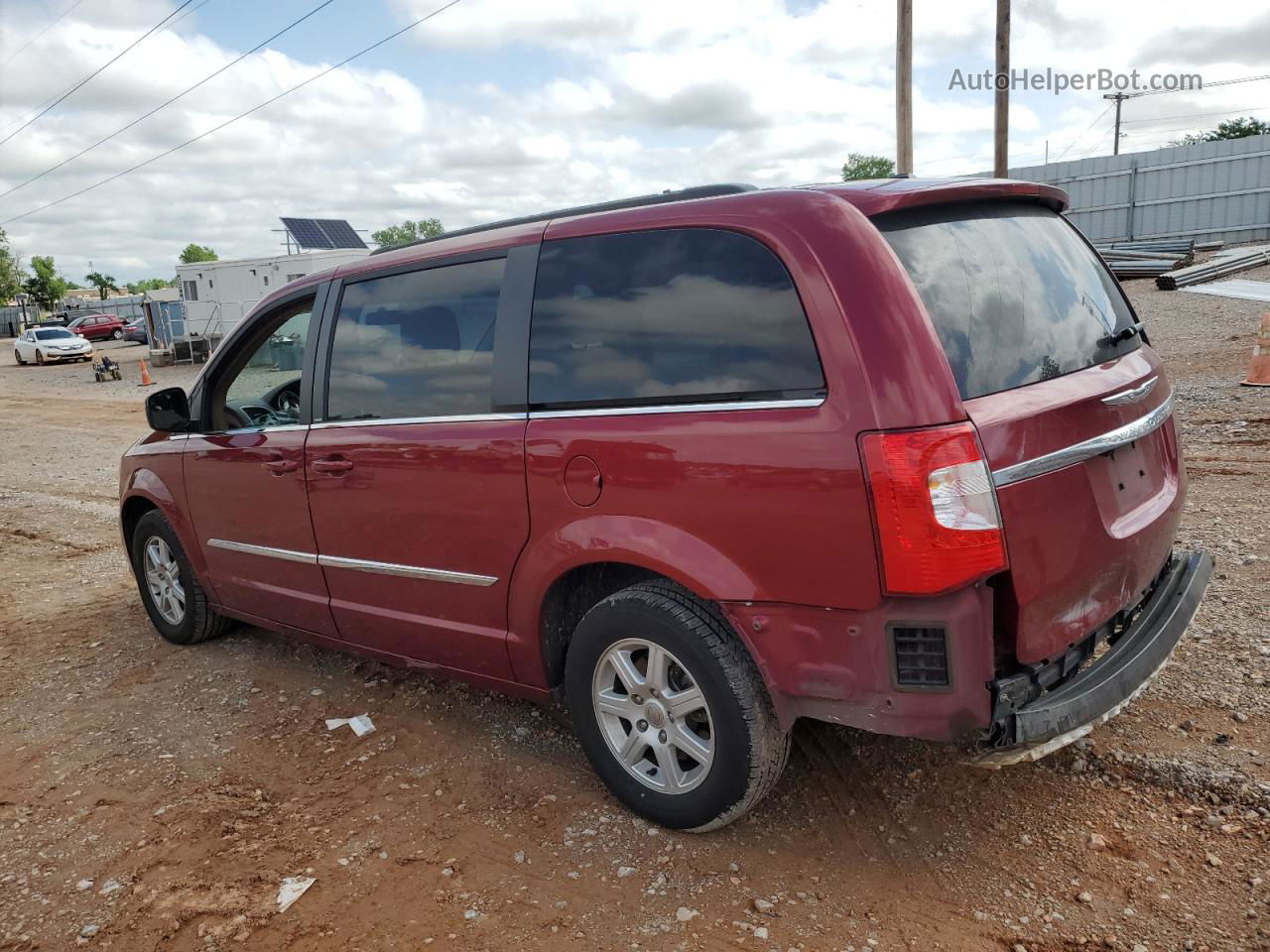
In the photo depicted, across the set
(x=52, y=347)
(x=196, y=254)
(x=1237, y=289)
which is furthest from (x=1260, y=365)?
(x=196, y=254)

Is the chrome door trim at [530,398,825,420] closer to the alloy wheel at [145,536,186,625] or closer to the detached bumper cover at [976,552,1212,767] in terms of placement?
the detached bumper cover at [976,552,1212,767]

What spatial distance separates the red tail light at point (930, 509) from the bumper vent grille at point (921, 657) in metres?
0.13

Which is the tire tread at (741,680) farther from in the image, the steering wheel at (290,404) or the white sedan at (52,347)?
the white sedan at (52,347)

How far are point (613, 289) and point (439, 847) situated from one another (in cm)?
189

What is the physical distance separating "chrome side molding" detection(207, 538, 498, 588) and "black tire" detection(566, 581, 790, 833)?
0.58m

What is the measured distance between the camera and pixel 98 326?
156ft

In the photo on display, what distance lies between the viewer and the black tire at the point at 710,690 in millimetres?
2773

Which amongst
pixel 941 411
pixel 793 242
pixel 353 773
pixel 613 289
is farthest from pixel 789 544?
pixel 353 773

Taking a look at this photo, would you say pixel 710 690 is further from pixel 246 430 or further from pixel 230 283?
pixel 230 283

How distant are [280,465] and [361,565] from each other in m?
0.63

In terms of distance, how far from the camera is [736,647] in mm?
2799

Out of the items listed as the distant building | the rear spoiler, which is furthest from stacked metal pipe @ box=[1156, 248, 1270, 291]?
the distant building

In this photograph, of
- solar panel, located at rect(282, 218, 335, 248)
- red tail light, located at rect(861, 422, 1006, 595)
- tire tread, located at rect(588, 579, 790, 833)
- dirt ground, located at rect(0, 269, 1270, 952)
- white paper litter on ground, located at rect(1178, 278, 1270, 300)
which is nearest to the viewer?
red tail light, located at rect(861, 422, 1006, 595)

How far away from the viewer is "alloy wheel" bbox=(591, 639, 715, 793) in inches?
116
